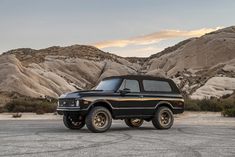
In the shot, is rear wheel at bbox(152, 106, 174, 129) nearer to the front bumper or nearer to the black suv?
the black suv

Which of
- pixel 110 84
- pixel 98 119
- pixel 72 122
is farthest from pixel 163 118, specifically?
pixel 72 122

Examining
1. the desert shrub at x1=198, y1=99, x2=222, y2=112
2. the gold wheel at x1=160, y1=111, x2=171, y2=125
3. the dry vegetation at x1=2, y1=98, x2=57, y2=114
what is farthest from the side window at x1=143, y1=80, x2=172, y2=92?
the desert shrub at x1=198, y1=99, x2=222, y2=112

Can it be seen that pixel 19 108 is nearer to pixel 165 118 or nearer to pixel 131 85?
pixel 165 118

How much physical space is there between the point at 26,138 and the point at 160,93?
6880 mm

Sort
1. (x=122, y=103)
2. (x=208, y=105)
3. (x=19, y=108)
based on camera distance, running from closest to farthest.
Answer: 1. (x=122, y=103)
2. (x=19, y=108)
3. (x=208, y=105)

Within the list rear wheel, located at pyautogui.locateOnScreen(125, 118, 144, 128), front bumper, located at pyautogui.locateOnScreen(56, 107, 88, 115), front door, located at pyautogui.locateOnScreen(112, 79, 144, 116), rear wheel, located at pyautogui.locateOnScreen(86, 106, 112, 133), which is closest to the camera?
rear wheel, located at pyautogui.locateOnScreen(86, 106, 112, 133)

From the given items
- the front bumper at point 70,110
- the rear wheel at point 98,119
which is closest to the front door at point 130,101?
the rear wheel at point 98,119

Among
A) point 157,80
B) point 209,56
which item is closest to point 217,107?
point 157,80

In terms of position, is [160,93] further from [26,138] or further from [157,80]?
[26,138]

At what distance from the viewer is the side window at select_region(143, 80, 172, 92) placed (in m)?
20.5

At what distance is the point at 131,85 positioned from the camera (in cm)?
1991

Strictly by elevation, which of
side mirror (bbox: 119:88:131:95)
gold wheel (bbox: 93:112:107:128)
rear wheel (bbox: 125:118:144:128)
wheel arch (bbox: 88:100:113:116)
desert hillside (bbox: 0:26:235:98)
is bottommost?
rear wheel (bbox: 125:118:144:128)

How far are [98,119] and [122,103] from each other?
Result: 120cm

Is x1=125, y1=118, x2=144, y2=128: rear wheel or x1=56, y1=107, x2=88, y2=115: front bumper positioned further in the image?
x1=125, y1=118, x2=144, y2=128: rear wheel
